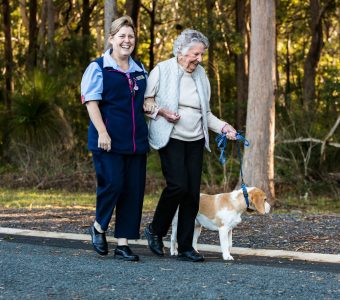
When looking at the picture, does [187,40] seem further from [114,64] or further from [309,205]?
[309,205]

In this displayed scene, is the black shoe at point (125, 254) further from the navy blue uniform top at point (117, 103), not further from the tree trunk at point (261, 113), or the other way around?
the tree trunk at point (261, 113)

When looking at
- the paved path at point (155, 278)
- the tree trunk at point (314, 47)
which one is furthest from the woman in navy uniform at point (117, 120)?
the tree trunk at point (314, 47)

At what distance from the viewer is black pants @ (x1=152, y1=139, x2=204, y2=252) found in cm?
763

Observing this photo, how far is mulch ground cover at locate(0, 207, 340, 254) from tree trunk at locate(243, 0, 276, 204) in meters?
2.47

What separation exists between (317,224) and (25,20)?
2679cm

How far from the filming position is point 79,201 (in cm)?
1515

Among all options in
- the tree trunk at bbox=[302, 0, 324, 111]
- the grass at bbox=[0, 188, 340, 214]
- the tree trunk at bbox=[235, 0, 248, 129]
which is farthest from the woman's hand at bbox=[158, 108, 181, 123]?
the tree trunk at bbox=[302, 0, 324, 111]

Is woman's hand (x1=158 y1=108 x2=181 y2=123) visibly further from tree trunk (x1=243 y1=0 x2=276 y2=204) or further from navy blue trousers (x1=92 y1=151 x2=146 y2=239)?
tree trunk (x1=243 y1=0 x2=276 y2=204)

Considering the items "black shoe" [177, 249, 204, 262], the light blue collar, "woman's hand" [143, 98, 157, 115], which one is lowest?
"black shoe" [177, 249, 204, 262]

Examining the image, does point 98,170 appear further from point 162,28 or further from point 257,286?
point 162,28

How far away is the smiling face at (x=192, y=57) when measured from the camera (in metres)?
7.61

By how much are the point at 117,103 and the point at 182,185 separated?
0.96 metres

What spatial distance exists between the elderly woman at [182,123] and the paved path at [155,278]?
54 cm

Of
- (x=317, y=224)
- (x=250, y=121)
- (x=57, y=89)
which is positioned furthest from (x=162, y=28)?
(x=317, y=224)
